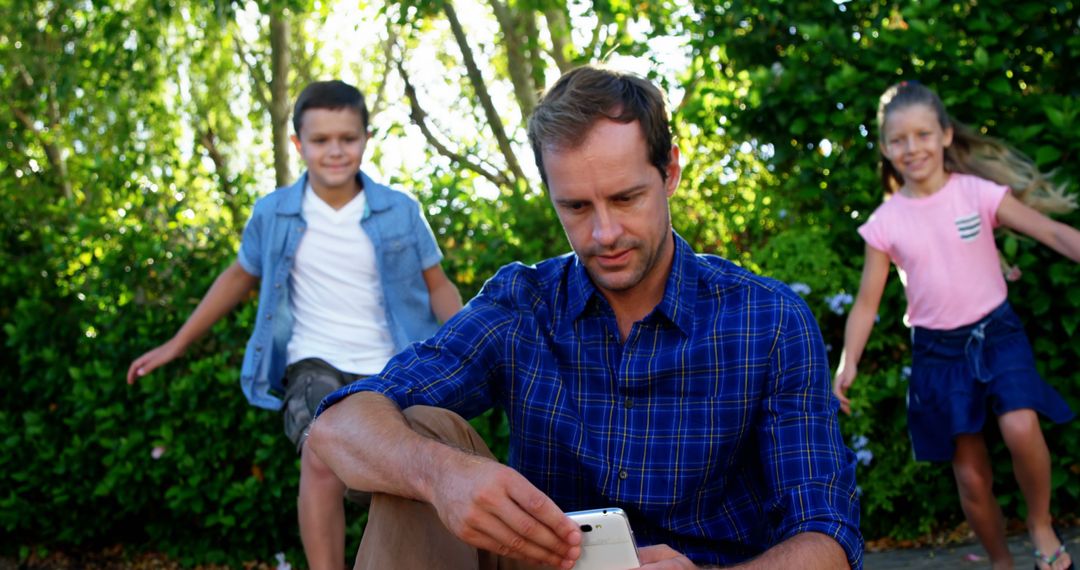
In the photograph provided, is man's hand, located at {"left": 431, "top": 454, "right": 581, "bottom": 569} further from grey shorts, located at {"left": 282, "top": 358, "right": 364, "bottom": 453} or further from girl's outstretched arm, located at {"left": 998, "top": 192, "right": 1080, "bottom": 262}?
girl's outstretched arm, located at {"left": 998, "top": 192, "right": 1080, "bottom": 262}

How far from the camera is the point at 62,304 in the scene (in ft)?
20.4

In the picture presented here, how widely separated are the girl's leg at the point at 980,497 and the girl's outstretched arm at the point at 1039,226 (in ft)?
2.74

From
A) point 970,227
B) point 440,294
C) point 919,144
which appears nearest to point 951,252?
point 970,227

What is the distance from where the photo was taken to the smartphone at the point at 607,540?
214cm

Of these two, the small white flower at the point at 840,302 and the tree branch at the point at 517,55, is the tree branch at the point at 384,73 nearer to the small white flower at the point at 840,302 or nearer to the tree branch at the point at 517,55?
the tree branch at the point at 517,55

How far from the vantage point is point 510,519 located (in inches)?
82.7

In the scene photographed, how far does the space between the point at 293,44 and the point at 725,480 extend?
57.5ft

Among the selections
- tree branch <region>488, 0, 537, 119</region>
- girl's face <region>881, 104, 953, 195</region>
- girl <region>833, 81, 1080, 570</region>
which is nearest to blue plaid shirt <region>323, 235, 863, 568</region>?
girl <region>833, 81, 1080, 570</region>

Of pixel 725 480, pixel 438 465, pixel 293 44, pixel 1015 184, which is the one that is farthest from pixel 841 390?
pixel 293 44

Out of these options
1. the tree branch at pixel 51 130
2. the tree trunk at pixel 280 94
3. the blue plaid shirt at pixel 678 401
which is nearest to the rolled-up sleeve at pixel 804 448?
the blue plaid shirt at pixel 678 401

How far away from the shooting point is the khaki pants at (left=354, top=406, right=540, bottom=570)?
2.31 m

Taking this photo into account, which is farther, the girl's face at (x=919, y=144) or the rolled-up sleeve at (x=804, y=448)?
the girl's face at (x=919, y=144)

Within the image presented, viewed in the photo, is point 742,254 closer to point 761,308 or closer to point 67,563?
point 761,308

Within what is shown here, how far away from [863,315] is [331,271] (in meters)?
2.14
